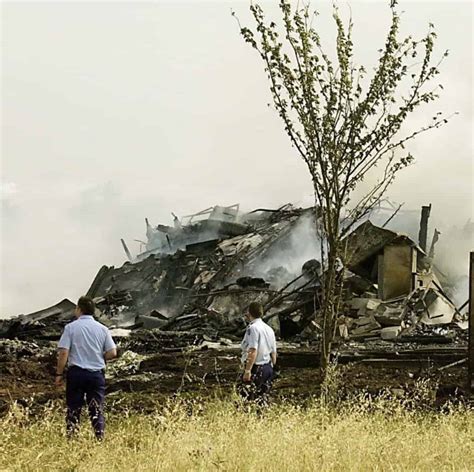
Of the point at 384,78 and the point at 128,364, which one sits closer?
the point at 384,78

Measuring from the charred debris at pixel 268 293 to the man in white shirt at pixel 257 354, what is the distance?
8.70m

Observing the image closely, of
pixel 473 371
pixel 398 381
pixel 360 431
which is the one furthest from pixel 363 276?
pixel 360 431

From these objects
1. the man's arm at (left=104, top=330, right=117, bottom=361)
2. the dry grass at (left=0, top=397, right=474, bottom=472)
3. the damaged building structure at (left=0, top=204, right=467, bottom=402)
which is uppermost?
the damaged building structure at (left=0, top=204, right=467, bottom=402)

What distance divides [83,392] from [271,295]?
18.1 meters

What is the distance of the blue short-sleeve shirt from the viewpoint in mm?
9445

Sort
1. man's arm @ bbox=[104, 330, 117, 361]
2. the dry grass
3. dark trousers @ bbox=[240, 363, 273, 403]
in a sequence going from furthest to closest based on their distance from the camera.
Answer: dark trousers @ bbox=[240, 363, 273, 403] → man's arm @ bbox=[104, 330, 117, 361] → the dry grass

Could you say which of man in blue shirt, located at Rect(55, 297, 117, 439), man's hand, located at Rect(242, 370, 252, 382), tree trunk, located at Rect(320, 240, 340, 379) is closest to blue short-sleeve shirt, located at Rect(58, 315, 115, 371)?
man in blue shirt, located at Rect(55, 297, 117, 439)

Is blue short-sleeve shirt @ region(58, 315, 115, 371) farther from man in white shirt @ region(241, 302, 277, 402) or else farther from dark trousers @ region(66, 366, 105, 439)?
man in white shirt @ region(241, 302, 277, 402)

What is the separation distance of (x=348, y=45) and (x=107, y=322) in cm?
1937

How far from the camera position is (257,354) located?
1111 centimetres

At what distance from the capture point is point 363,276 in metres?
27.9

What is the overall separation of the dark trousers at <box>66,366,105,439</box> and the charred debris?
10.9 m

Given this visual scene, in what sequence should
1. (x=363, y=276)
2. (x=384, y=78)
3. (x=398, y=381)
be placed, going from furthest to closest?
(x=363, y=276) → (x=398, y=381) → (x=384, y=78)

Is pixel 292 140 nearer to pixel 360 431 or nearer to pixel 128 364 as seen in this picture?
pixel 360 431
